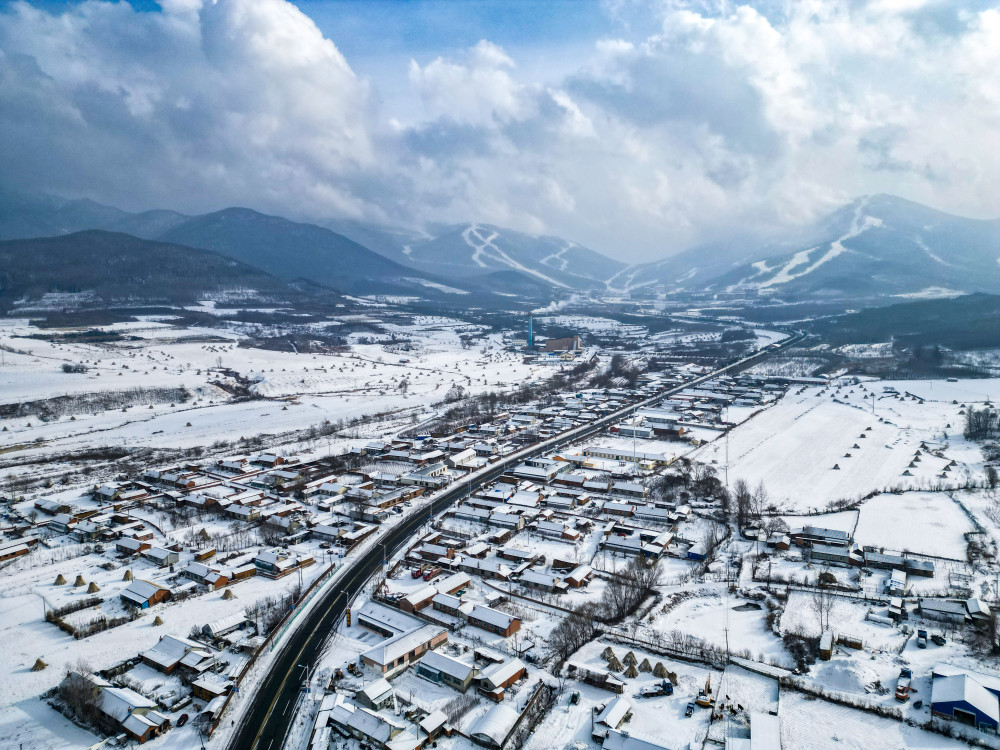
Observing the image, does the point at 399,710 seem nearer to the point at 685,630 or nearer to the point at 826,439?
the point at 685,630

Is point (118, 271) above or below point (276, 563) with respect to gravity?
above

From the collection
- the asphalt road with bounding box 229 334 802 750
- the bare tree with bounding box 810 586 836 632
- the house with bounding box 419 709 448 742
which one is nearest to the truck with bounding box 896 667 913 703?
the bare tree with bounding box 810 586 836 632

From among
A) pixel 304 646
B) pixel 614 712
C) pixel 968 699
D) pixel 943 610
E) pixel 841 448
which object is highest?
pixel 841 448

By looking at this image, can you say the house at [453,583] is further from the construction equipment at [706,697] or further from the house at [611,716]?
the construction equipment at [706,697]

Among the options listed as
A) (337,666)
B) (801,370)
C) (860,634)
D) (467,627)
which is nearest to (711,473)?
(860,634)

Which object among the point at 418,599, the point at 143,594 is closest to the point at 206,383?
the point at 143,594

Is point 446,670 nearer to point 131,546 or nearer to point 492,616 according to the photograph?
point 492,616
